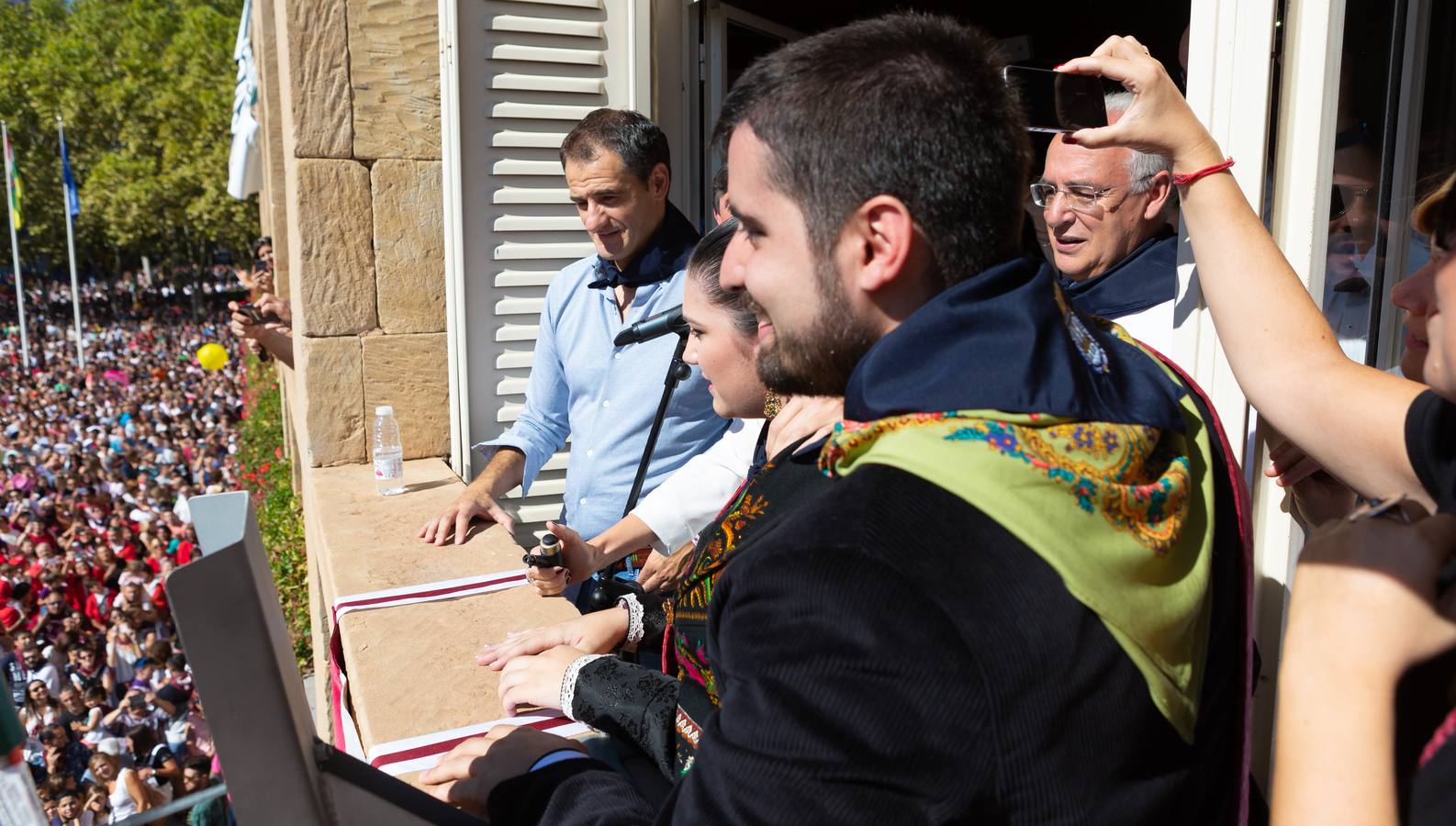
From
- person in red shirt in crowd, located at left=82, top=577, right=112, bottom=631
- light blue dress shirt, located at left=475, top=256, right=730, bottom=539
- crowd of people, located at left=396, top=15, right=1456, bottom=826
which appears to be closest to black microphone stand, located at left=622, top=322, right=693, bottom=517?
light blue dress shirt, located at left=475, top=256, right=730, bottom=539

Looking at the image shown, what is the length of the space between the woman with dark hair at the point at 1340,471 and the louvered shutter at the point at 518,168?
123 inches

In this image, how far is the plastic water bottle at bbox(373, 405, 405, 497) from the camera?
402 centimetres

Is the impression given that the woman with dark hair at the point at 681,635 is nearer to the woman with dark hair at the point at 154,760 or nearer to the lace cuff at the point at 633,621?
the lace cuff at the point at 633,621

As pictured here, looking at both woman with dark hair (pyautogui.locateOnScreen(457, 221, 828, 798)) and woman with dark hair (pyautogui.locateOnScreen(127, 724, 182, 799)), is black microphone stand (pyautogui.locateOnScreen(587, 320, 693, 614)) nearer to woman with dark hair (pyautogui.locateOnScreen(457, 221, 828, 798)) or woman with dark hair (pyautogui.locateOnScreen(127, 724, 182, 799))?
woman with dark hair (pyautogui.locateOnScreen(457, 221, 828, 798))

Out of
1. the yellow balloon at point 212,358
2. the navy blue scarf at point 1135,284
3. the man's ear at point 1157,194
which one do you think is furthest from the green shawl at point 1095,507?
the yellow balloon at point 212,358

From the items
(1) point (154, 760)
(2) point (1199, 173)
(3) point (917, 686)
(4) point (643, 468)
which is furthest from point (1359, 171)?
(1) point (154, 760)

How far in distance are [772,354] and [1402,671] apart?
2.00 feet

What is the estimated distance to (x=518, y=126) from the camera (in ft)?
13.8

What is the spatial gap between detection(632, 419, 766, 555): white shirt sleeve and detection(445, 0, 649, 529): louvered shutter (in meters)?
2.13

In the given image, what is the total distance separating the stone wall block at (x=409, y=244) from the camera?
4.32 metres

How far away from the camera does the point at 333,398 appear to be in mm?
4391

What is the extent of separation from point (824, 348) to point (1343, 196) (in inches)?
40.7

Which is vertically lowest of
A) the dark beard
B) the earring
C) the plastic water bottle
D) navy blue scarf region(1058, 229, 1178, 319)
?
the plastic water bottle

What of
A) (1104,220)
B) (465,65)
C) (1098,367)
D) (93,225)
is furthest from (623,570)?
(93,225)
